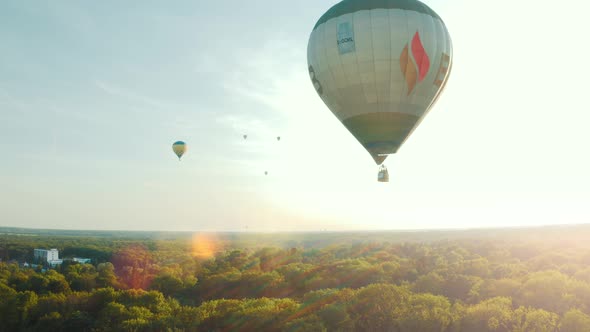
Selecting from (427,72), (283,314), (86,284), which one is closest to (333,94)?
(427,72)

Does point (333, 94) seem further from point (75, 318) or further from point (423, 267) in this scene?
point (423, 267)

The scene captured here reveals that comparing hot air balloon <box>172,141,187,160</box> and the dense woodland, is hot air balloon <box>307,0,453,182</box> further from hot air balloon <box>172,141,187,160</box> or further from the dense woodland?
hot air balloon <box>172,141,187,160</box>

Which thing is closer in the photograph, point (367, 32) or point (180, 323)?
point (367, 32)

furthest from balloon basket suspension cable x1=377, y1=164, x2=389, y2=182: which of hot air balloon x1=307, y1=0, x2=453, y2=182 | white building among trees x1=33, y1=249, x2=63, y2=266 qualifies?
white building among trees x1=33, y1=249, x2=63, y2=266

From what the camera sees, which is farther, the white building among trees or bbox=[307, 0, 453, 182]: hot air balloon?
the white building among trees

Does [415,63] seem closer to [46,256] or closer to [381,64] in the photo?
[381,64]

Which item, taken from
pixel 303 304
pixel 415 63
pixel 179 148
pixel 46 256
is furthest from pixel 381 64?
pixel 46 256
